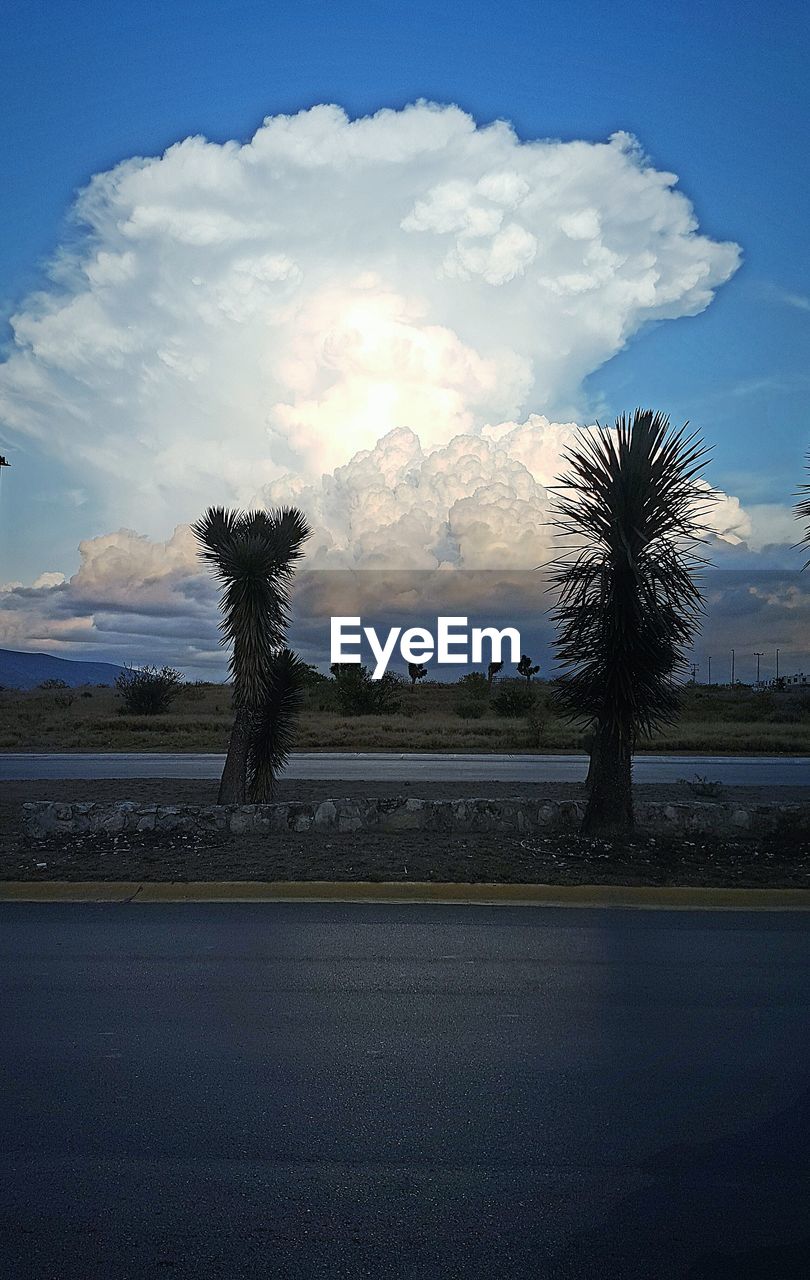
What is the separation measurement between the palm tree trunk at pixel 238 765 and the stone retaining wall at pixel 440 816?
133 centimetres

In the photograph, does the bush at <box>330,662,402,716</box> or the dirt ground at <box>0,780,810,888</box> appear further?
the bush at <box>330,662,402,716</box>

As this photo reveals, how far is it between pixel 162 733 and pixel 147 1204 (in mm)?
34103

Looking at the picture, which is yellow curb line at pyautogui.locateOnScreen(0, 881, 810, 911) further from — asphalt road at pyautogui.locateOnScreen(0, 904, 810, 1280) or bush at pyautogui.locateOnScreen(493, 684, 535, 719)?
bush at pyautogui.locateOnScreen(493, 684, 535, 719)

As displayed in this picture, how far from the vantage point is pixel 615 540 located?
35.0 feet

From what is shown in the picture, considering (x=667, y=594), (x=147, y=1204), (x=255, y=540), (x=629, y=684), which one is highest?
(x=255, y=540)

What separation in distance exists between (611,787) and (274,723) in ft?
15.8

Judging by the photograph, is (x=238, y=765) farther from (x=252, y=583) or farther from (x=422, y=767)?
(x=422, y=767)

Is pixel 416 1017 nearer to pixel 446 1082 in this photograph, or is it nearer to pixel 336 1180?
pixel 446 1082

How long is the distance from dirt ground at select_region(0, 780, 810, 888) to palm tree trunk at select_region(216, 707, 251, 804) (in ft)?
6.17

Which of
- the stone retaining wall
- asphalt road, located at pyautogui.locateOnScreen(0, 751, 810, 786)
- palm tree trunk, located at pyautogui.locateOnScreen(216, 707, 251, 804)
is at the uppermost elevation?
palm tree trunk, located at pyautogui.locateOnScreen(216, 707, 251, 804)

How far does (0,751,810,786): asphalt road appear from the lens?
19953 millimetres

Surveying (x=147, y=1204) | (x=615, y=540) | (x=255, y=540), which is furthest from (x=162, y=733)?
(x=147, y=1204)

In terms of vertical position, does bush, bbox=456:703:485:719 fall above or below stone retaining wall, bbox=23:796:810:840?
above

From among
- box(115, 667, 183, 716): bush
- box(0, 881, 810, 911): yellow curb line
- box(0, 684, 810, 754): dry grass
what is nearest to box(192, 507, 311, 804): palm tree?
box(0, 881, 810, 911): yellow curb line
